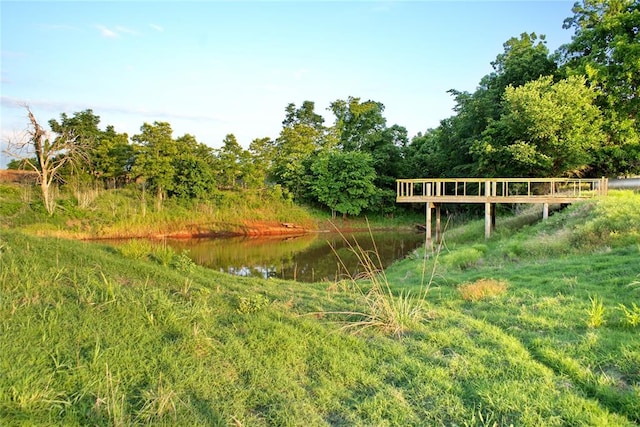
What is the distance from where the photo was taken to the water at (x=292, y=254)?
40.1ft

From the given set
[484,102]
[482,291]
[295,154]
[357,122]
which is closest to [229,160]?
[295,154]

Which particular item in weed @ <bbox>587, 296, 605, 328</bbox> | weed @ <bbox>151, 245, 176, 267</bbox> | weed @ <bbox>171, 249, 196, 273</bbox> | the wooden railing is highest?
the wooden railing

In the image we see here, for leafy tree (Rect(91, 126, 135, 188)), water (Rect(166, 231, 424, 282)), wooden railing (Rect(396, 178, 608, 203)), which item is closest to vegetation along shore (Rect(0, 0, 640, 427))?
wooden railing (Rect(396, 178, 608, 203))

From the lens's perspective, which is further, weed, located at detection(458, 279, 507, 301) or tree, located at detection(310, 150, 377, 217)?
tree, located at detection(310, 150, 377, 217)

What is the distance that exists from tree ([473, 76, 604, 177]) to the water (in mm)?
6535

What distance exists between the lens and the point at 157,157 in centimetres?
2138

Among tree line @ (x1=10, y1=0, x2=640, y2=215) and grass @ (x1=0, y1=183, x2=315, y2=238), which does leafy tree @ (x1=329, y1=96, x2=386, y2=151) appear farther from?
grass @ (x1=0, y1=183, x2=315, y2=238)

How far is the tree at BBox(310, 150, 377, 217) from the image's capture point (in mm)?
25841

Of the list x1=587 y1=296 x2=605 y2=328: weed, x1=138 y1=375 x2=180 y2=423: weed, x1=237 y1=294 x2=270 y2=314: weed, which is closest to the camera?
x1=138 y1=375 x2=180 y2=423: weed

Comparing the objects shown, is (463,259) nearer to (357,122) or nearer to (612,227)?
(612,227)

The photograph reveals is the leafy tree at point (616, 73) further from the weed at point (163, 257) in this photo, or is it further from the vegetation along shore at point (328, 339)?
the weed at point (163, 257)

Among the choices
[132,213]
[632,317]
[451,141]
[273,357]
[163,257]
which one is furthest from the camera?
[451,141]

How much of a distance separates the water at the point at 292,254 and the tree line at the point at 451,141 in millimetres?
4312

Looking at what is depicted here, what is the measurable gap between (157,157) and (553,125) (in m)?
18.8
